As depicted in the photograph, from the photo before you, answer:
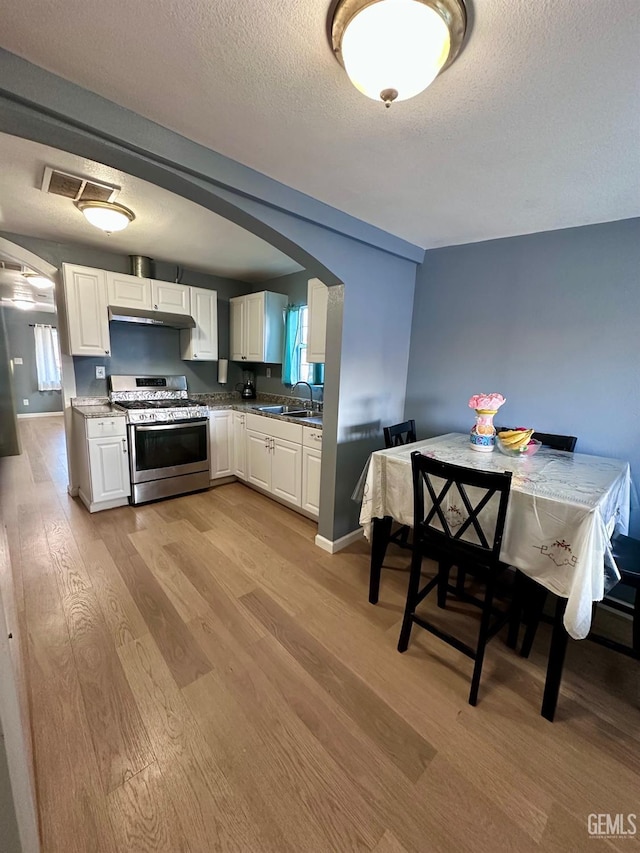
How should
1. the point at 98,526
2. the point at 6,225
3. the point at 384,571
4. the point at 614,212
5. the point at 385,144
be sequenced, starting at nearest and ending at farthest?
the point at 385,144 < the point at 614,212 < the point at 384,571 < the point at 6,225 < the point at 98,526

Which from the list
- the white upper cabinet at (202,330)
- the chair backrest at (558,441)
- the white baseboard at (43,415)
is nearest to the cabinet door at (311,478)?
the chair backrest at (558,441)

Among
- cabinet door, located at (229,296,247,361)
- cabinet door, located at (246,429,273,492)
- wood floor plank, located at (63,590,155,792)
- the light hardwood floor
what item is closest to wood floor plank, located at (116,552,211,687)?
the light hardwood floor

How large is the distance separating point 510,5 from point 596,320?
1.83m

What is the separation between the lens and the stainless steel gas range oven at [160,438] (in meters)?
3.23

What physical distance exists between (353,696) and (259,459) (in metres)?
2.39

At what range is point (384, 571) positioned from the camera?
2438 millimetres

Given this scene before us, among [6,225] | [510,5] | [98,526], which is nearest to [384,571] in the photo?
[98,526]

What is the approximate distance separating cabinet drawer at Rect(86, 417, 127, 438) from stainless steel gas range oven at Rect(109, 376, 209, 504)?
7cm

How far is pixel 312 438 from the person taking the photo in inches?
114

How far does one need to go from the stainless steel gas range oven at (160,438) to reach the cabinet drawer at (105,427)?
0.07 metres

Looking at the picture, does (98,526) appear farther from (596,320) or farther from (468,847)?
(596,320)

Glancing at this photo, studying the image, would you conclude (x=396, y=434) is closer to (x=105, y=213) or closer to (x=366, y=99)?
(x=366, y=99)

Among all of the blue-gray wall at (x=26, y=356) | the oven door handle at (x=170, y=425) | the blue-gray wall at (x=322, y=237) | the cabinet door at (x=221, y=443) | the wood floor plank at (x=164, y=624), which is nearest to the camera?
the blue-gray wall at (x=322, y=237)

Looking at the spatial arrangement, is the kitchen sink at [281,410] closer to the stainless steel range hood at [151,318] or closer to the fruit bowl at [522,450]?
the stainless steel range hood at [151,318]
